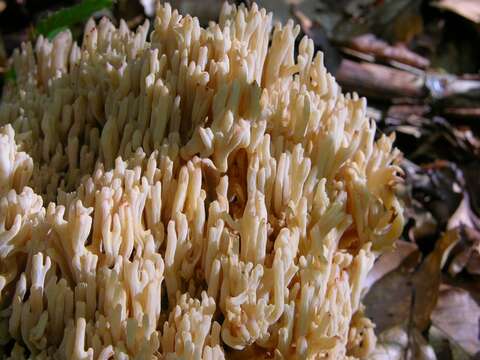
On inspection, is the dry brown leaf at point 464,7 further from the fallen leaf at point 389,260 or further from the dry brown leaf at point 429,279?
the fallen leaf at point 389,260

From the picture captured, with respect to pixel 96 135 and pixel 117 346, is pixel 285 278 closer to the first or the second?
pixel 117 346

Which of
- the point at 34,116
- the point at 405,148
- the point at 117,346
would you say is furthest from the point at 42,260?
the point at 405,148

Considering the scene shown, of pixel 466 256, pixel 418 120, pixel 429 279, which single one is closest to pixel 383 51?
pixel 418 120

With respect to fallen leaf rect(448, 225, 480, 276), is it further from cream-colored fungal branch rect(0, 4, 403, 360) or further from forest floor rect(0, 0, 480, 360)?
cream-colored fungal branch rect(0, 4, 403, 360)

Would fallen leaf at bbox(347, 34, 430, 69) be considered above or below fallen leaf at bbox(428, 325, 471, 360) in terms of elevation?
above

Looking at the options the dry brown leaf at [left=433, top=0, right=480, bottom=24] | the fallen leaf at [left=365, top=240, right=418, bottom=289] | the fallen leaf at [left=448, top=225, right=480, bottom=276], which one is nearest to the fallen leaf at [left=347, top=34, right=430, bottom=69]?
the dry brown leaf at [left=433, top=0, right=480, bottom=24]

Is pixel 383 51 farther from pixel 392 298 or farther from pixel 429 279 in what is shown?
pixel 392 298

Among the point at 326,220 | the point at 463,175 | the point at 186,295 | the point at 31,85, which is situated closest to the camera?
the point at 186,295
